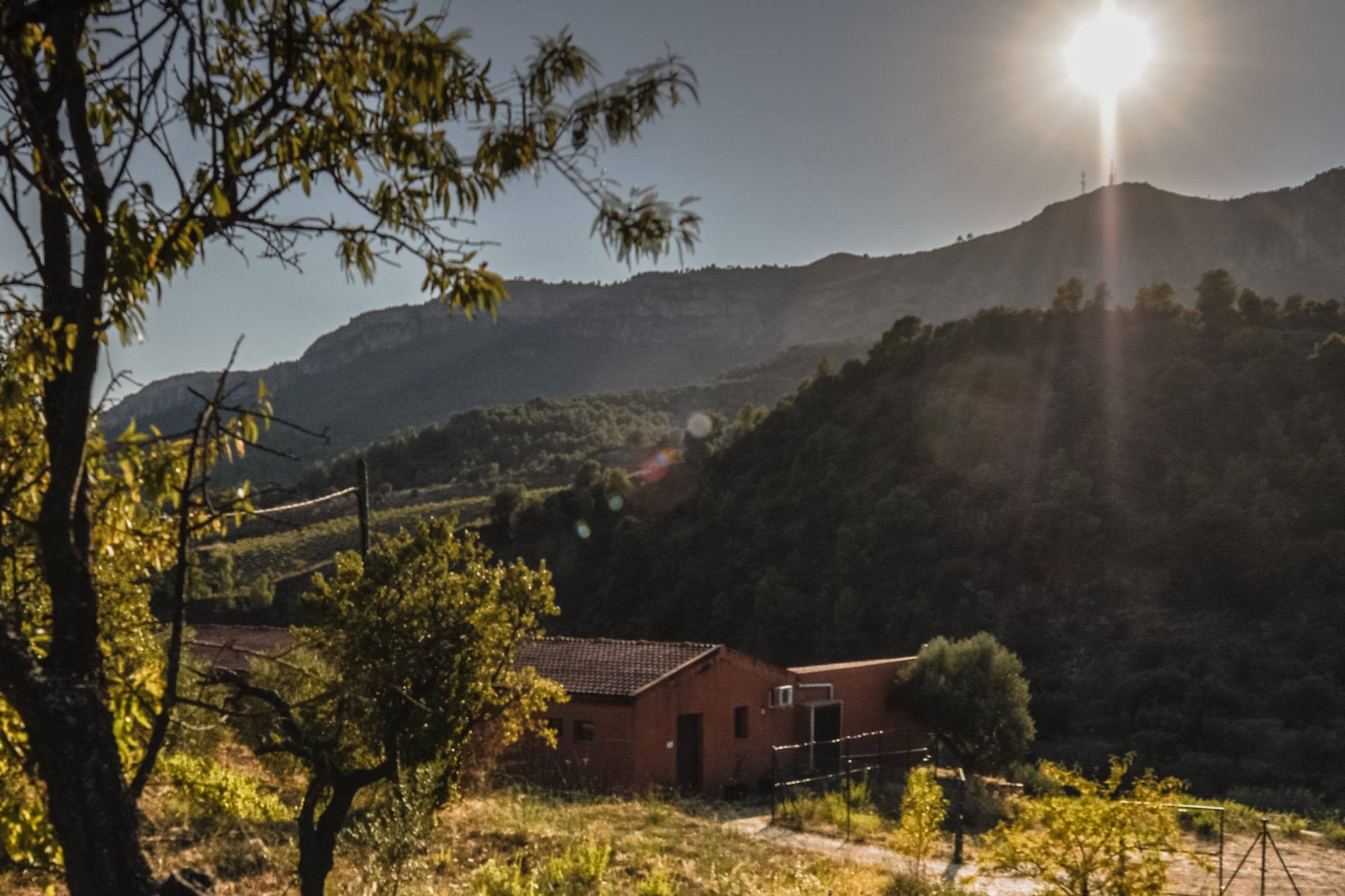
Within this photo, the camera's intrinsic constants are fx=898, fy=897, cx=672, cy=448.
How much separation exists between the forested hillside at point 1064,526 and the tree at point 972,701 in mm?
7359

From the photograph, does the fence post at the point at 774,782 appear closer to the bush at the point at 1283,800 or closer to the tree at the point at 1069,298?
the bush at the point at 1283,800

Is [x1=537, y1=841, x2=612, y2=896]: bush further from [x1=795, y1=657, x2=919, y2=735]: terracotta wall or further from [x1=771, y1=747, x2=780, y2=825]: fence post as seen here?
[x1=795, y1=657, x2=919, y2=735]: terracotta wall

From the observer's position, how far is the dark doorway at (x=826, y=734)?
90.1ft

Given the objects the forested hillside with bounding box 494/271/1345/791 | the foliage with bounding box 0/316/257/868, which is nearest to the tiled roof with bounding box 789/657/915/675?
the forested hillside with bounding box 494/271/1345/791

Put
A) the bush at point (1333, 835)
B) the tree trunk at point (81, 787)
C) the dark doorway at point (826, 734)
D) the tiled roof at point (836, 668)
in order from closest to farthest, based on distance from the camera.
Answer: the tree trunk at point (81, 787)
the bush at point (1333, 835)
the dark doorway at point (826, 734)
the tiled roof at point (836, 668)

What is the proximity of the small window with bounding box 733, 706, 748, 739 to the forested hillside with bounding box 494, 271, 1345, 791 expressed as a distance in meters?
16.8

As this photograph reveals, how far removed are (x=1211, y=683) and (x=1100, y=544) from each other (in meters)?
10.1

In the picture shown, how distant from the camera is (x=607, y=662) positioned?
25234mm

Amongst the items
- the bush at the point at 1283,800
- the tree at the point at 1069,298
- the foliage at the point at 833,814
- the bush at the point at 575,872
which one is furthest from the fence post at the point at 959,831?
the tree at the point at 1069,298

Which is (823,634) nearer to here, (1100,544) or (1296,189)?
(1100,544)

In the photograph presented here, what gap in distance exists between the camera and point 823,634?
4800 cm

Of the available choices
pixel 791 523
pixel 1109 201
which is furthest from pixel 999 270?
pixel 791 523

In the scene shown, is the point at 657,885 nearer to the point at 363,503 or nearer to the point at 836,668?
the point at 363,503

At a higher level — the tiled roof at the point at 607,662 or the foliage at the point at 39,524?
the foliage at the point at 39,524
